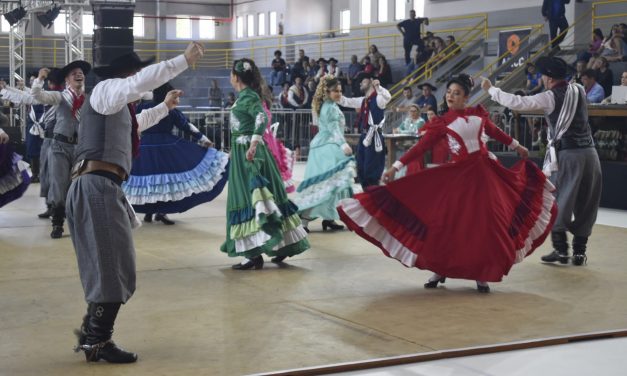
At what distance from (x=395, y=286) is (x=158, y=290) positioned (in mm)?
1692

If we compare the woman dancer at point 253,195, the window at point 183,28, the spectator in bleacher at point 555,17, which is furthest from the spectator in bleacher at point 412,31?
the woman dancer at point 253,195

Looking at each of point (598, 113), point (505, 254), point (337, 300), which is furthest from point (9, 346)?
point (598, 113)

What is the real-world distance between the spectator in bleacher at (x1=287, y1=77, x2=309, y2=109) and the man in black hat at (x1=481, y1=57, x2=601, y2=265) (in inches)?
557

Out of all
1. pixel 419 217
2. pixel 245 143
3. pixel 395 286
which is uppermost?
pixel 245 143

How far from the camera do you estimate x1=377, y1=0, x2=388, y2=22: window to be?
2788cm

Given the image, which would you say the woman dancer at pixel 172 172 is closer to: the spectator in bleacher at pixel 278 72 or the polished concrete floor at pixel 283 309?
the polished concrete floor at pixel 283 309

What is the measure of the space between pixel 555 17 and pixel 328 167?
445 inches

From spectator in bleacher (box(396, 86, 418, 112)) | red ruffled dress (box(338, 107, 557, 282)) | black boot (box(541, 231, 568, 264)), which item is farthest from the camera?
spectator in bleacher (box(396, 86, 418, 112))

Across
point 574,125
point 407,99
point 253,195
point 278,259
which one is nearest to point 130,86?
point 253,195

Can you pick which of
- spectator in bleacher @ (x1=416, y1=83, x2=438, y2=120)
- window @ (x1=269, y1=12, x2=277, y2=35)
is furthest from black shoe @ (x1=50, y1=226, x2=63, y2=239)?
window @ (x1=269, y1=12, x2=277, y2=35)

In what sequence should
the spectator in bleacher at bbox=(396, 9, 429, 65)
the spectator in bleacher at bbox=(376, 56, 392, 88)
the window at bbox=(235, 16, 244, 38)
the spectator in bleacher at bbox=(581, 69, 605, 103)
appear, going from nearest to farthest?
the spectator in bleacher at bbox=(581, 69, 605, 103), the spectator in bleacher at bbox=(376, 56, 392, 88), the spectator in bleacher at bbox=(396, 9, 429, 65), the window at bbox=(235, 16, 244, 38)

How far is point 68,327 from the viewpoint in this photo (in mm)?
5723

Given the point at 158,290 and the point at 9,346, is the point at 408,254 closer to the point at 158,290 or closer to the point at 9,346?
the point at 158,290

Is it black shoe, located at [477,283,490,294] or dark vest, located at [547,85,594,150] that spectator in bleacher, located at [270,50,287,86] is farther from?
black shoe, located at [477,283,490,294]
